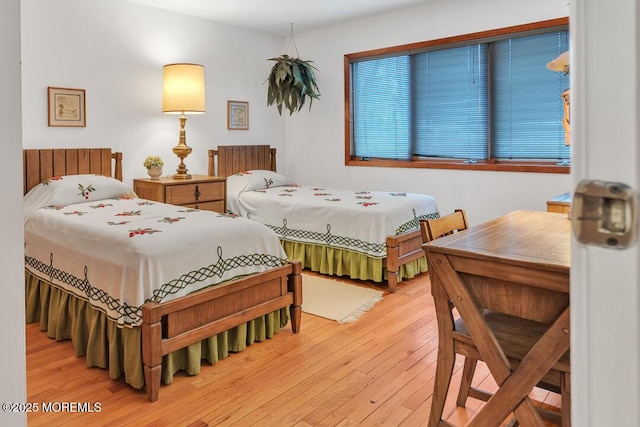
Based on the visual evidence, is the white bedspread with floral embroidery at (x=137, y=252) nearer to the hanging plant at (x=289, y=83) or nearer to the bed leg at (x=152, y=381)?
the bed leg at (x=152, y=381)

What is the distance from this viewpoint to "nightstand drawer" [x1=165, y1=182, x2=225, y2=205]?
4.03 metres

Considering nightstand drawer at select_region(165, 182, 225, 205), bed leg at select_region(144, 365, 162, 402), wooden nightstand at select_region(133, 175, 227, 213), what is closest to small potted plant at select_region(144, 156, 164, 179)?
wooden nightstand at select_region(133, 175, 227, 213)

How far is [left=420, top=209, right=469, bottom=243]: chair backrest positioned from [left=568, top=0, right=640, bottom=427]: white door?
1.42 metres

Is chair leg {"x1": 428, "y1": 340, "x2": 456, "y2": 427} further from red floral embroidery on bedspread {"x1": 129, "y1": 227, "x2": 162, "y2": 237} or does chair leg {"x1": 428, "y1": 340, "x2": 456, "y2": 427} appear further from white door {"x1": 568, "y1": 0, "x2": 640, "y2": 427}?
red floral embroidery on bedspread {"x1": 129, "y1": 227, "x2": 162, "y2": 237}

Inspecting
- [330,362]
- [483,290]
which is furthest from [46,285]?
[483,290]

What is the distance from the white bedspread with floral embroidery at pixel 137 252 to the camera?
84.3 inches

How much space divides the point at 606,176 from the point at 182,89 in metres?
4.27

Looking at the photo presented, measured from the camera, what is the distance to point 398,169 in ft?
16.4

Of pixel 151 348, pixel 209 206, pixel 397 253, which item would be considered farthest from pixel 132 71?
pixel 151 348

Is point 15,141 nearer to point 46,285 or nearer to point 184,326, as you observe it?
point 184,326

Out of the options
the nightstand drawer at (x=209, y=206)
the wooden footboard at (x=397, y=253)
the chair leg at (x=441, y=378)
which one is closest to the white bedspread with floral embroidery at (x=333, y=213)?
the wooden footboard at (x=397, y=253)

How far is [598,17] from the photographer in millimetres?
391

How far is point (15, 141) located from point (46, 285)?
218 cm

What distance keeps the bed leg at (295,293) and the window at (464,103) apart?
2.43 metres
